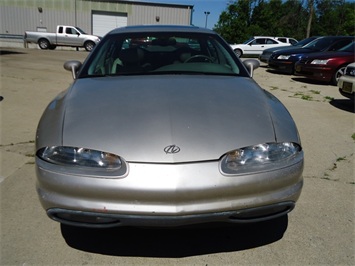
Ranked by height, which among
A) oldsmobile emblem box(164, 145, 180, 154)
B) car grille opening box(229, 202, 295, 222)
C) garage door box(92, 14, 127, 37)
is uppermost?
garage door box(92, 14, 127, 37)

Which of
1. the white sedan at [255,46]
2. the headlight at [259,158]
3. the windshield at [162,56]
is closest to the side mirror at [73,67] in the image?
the windshield at [162,56]

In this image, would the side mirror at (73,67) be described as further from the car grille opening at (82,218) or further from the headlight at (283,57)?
the headlight at (283,57)

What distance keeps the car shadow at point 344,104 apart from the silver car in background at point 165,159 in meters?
5.16

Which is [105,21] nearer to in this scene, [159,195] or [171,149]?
[171,149]

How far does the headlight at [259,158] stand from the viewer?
1.86 metres

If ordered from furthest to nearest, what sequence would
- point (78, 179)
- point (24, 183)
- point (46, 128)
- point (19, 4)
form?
point (19, 4), point (24, 183), point (46, 128), point (78, 179)

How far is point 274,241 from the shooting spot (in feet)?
7.61

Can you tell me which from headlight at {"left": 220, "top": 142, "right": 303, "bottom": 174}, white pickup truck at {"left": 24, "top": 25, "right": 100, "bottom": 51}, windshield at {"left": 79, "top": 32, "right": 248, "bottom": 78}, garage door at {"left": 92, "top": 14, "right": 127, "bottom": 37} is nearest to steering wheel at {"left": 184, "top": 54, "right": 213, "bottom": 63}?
windshield at {"left": 79, "top": 32, "right": 248, "bottom": 78}

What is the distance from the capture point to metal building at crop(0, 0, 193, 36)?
113 ft

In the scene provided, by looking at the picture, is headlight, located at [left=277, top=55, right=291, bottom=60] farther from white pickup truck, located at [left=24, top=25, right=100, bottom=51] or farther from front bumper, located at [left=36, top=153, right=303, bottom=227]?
white pickup truck, located at [left=24, top=25, right=100, bottom=51]

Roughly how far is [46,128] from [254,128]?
1312 mm

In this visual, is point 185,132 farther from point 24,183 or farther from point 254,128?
point 24,183

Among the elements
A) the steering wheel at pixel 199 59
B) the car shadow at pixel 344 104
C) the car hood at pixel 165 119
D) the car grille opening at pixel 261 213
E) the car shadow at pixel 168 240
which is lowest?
the car shadow at pixel 168 240

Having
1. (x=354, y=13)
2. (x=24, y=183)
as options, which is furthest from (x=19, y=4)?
(x=354, y=13)
